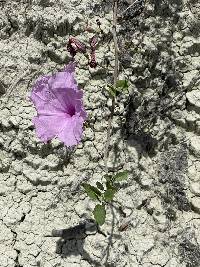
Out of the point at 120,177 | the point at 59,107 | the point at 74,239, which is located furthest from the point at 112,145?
the point at 74,239

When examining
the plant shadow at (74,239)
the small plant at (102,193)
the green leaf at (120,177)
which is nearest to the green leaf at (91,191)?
the small plant at (102,193)

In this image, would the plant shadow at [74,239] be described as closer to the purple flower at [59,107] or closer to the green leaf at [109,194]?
the green leaf at [109,194]

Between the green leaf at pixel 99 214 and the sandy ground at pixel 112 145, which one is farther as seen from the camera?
the sandy ground at pixel 112 145

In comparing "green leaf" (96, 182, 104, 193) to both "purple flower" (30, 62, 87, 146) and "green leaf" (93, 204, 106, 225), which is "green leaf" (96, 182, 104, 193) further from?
"purple flower" (30, 62, 87, 146)

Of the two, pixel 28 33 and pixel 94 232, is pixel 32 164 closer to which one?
pixel 94 232

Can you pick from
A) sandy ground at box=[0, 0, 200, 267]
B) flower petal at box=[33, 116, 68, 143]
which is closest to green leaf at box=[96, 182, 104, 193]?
sandy ground at box=[0, 0, 200, 267]

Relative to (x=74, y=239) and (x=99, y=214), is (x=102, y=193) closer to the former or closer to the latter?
(x=99, y=214)
